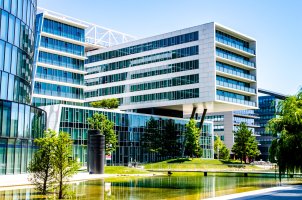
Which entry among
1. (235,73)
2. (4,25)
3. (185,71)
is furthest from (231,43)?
(4,25)

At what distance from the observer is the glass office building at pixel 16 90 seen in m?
40.7

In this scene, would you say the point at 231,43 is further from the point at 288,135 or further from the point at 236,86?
the point at 288,135

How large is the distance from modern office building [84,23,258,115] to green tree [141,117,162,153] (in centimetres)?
466

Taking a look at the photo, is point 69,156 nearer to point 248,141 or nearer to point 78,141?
point 78,141

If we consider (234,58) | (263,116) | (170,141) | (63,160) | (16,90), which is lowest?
(63,160)

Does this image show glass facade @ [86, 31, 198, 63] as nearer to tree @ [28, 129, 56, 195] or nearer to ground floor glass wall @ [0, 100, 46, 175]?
ground floor glass wall @ [0, 100, 46, 175]

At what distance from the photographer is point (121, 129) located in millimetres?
84625

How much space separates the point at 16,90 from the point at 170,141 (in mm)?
51240

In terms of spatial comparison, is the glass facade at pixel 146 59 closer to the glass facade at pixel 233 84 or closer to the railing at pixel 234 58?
the railing at pixel 234 58

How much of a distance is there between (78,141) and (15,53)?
32389 millimetres

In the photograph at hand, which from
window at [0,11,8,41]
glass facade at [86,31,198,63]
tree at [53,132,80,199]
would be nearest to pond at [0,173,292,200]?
tree at [53,132,80,199]

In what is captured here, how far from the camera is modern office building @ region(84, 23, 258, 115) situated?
84.6 metres

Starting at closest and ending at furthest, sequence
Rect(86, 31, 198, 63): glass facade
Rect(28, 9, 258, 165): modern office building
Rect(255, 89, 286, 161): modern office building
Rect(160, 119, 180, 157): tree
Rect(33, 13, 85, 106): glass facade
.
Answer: Rect(28, 9, 258, 165): modern office building
Rect(86, 31, 198, 63): glass facade
Rect(33, 13, 85, 106): glass facade
Rect(160, 119, 180, 157): tree
Rect(255, 89, 286, 161): modern office building

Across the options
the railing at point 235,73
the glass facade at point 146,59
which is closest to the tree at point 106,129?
the glass facade at point 146,59
